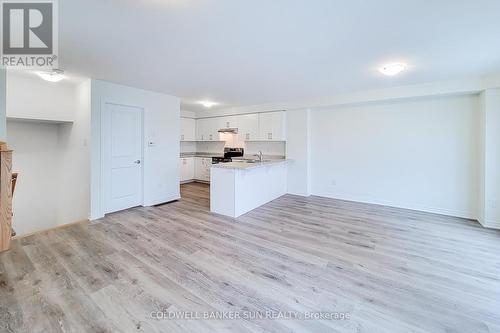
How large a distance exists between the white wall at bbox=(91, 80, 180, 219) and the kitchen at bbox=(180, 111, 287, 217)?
1285 millimetres

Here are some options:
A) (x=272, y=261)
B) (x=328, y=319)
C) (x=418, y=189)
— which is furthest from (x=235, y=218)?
(x=418, y=189)

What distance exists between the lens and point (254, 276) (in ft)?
7.43

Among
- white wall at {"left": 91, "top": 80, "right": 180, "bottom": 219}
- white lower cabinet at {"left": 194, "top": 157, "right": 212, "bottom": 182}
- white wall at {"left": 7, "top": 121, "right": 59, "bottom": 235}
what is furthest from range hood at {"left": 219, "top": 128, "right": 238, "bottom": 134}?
white wall at {"left": 7, "top": 121, "right": 59, "bottom": 235}

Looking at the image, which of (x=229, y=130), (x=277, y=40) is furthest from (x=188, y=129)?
(x=277, y=40)

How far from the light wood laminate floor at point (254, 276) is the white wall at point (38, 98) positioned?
225 cm

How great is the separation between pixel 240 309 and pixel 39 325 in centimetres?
148

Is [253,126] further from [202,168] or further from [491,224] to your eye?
[491,224]

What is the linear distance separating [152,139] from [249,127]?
270 cm

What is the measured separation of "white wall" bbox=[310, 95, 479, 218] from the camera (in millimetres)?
4109

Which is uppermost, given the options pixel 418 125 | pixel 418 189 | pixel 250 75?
pixel 250 75

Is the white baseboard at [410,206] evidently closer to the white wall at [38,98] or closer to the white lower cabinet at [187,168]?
the white lower cabinet at [187,168]

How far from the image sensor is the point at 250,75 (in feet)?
11.8

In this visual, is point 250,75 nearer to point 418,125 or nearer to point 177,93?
point 177,93

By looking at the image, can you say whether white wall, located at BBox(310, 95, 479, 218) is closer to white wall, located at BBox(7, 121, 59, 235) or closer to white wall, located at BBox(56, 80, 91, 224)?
white wall, located at BBox(56, 80, 91, 224)
